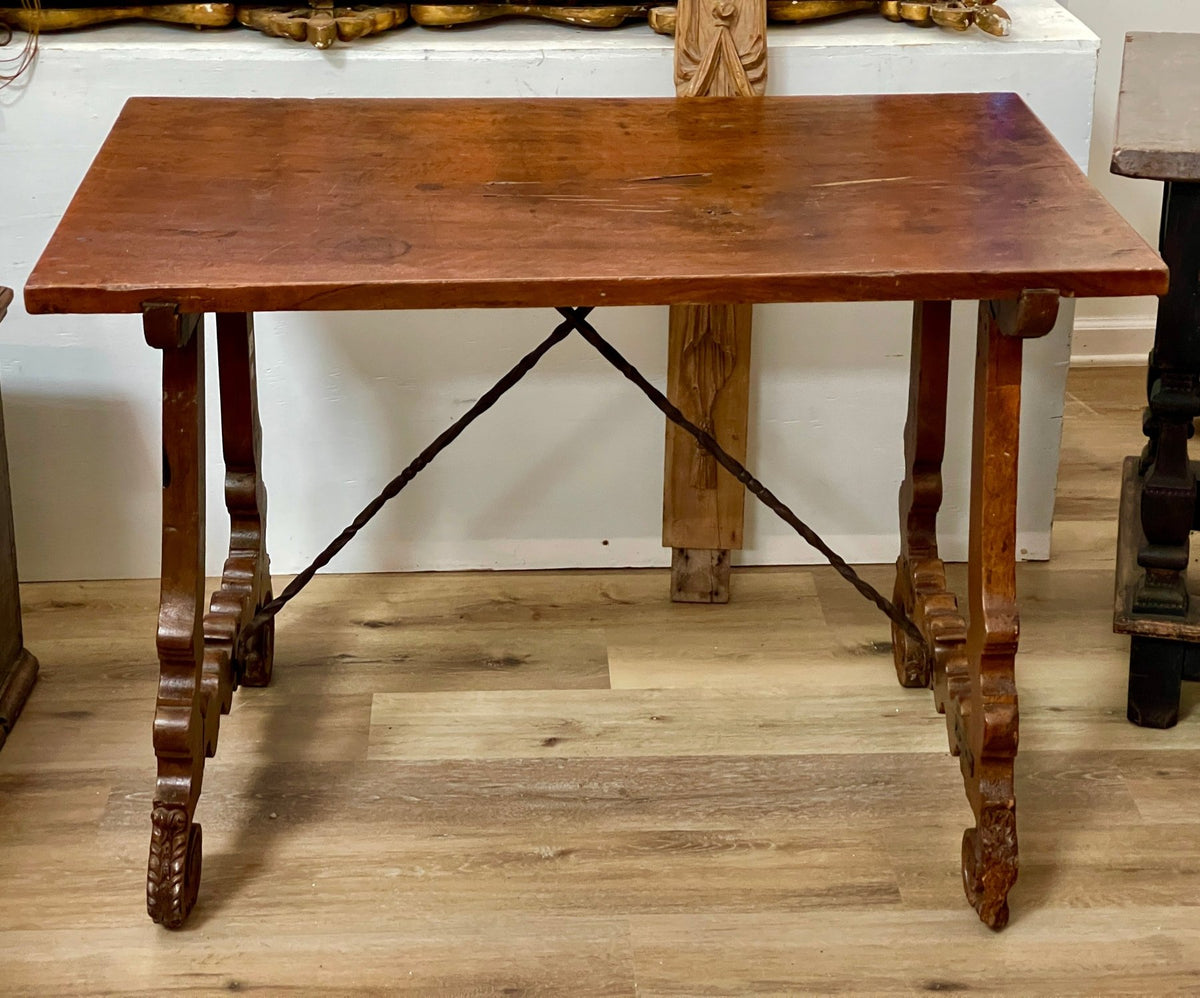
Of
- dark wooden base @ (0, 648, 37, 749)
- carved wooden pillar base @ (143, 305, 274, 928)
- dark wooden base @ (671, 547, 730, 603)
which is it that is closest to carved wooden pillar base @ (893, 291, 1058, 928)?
dark wooden base @ (671, 547, 730, 603)

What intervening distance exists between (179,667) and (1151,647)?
1.40 metres

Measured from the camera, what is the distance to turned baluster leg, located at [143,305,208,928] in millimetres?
1815

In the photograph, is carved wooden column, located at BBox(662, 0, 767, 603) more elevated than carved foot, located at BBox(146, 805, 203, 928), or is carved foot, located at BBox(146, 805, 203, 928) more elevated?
carved wooden column, located at BBox(662, 0, 767, 603)

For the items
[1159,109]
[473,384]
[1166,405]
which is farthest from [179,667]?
[1159,109]

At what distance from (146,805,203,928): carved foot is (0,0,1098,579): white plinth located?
2.87 ft

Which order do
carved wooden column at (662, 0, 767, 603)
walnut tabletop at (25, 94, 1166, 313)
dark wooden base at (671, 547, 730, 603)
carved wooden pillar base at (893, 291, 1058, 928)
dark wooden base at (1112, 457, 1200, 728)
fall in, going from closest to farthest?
walnut tabletop at (25, 94, 1166, 313) → carved wooden pillar base at (893, 291, 1058, 928) → dark wooden base at (1112, 457, 1200, 728) → carved wooden column at (662, 0, 767, 603) → dark wooden base at (671, 547, 730, 603)

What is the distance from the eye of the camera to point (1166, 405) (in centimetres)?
212

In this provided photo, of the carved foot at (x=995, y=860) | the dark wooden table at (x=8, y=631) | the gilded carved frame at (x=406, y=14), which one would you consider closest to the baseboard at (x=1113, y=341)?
the gilded carved frame at (x=406, y=14)

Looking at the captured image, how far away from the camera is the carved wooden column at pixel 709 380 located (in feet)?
7.63

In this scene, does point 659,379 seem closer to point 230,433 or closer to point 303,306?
point 230,433

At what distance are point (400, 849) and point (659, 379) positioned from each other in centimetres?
96

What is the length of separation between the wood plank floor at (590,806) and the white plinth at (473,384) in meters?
0.10

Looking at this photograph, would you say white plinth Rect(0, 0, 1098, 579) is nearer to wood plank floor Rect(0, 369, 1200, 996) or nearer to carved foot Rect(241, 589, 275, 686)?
wood plank floor Rect(0, 369, 1200, 996)

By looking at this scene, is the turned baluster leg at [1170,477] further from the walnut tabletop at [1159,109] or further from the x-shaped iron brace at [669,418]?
the x-shaped iron brace at [669,418]
